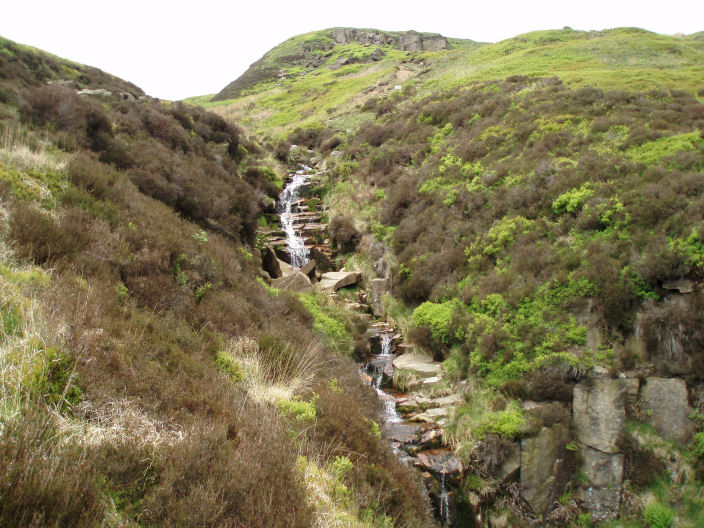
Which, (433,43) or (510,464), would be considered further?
(433,43)

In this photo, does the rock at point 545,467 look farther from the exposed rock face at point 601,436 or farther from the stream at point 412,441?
the stream at point 412,441

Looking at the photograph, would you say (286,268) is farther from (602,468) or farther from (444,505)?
(602,468)

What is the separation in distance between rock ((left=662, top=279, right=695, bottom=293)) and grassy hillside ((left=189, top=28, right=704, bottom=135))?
1321 cm

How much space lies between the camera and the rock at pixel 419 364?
10422mm

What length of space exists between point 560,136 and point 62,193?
47.7ft

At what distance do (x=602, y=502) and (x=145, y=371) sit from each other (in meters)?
8.14

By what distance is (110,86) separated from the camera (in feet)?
73.4

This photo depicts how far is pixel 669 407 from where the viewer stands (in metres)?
7.54

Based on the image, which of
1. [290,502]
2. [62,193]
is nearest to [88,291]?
[62,193]

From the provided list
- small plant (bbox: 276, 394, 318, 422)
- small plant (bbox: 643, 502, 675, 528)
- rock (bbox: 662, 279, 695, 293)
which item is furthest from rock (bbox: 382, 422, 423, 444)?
rock (bbox: 662, 279, 695, 293)

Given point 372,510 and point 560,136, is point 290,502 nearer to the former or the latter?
point 372,510

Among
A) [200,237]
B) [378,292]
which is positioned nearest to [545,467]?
[378,292]

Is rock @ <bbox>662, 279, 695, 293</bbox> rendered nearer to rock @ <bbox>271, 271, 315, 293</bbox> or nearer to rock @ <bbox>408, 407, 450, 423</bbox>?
rock @ <bbox>408, 407, 450, 423</bbox>

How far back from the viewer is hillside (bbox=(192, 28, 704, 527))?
7.56 m
